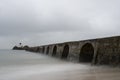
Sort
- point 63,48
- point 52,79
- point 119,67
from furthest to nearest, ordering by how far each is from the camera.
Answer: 1. point 63,48
2. point 119,67
3. point 52,79

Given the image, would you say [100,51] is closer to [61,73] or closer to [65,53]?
[61,73]

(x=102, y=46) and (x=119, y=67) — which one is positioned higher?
(x=102, y=46)

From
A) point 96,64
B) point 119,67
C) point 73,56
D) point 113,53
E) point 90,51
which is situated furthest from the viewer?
point 73,56

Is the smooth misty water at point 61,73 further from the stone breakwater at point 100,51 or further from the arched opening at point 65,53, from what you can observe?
the arched opening at point 65,53

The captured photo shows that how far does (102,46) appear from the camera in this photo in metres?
17.4

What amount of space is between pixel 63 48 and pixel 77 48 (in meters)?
6.12

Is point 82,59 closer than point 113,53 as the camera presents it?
No

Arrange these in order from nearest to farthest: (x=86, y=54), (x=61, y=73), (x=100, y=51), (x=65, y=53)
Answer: (x=61, y=73), (x=100, y=51), (x=86, y=54), (x=65, y=53)

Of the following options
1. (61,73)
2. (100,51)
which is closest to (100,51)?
(100,51)

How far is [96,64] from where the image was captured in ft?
56.7

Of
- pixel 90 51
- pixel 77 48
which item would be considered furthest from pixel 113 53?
pixel 77 48

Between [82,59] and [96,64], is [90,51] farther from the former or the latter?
[96,64]

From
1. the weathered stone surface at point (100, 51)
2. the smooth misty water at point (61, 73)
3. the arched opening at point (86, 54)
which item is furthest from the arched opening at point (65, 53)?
the smooth misty water at point (61, 73)

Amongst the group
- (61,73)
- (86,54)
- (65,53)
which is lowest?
(61,73)
